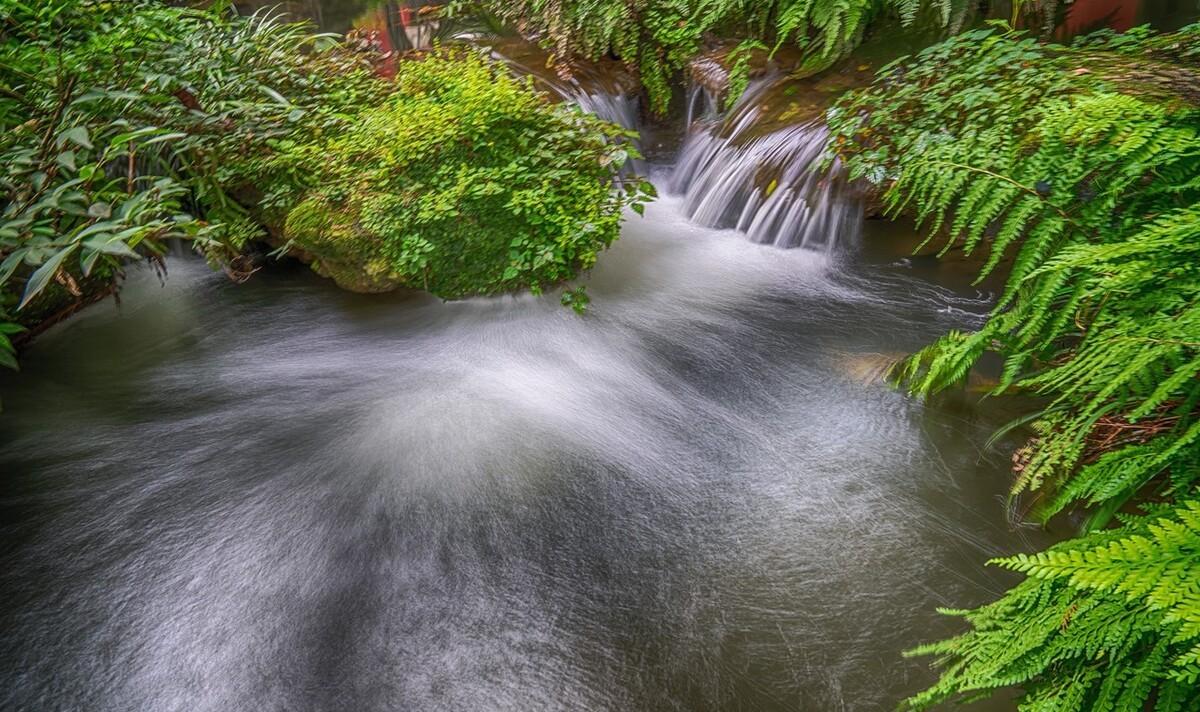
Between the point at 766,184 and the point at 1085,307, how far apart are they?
3034mm

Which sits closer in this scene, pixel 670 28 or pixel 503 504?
pixel 503 504

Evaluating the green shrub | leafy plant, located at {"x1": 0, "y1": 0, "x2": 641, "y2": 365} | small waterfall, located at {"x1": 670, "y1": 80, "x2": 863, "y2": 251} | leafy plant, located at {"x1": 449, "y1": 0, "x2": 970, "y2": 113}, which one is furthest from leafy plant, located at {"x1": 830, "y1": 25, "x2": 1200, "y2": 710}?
leafy plant, located at {"x1": 0, "y1": 0, "x2": 641, "y2": 365}

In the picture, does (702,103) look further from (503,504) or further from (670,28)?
(503,504)

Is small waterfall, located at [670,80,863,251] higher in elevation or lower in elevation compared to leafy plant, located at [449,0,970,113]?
lower

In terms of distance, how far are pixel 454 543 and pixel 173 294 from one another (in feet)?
12.1

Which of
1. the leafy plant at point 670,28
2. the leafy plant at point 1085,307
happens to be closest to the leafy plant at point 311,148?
the leafy plant at point 670,28

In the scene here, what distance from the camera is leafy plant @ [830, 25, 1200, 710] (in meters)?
1.78

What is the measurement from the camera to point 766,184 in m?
5.46

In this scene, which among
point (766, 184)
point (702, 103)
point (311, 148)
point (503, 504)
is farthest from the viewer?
point (702, 103)

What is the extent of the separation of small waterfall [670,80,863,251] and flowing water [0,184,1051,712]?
283mm

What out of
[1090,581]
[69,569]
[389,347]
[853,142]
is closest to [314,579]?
[69,569]

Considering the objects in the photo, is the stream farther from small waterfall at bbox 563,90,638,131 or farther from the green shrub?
small waterfall at bbox 563,90,638,131

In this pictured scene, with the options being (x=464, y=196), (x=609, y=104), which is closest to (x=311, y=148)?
(x=464, y=196)

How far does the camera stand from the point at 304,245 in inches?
198
